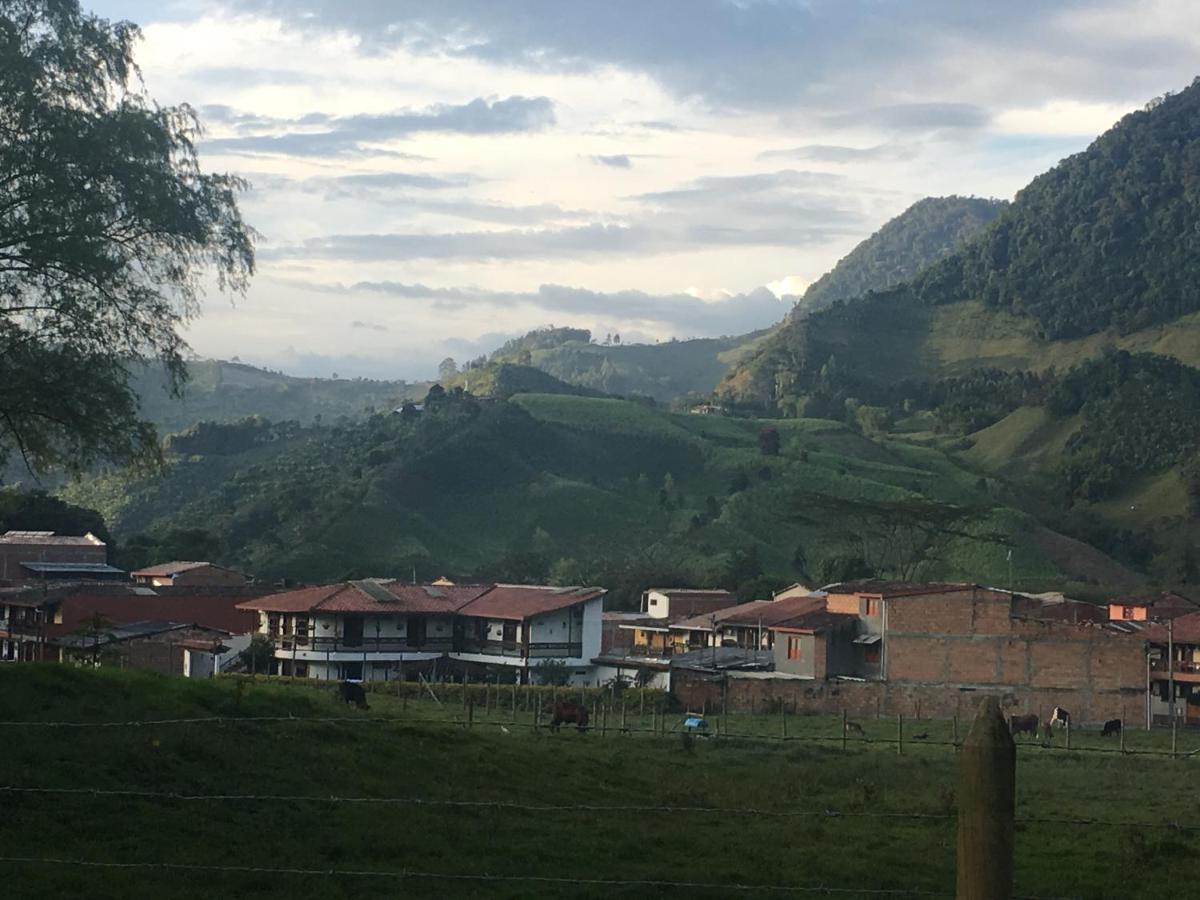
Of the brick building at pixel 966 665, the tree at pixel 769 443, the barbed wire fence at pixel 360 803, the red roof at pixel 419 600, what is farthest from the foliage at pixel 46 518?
the tree at pixel 769 443

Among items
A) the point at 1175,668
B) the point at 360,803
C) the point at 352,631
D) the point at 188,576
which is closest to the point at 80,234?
the point at 360,803

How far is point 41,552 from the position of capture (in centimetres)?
8281

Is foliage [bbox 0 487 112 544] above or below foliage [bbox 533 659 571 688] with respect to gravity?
above

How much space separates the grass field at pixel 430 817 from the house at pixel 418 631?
1272 inches

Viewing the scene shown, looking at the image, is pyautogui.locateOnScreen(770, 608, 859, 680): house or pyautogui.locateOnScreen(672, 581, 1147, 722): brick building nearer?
pyautogui.locateOnScreen(672, 581, 1147, 722): brick building

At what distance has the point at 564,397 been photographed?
583 feet

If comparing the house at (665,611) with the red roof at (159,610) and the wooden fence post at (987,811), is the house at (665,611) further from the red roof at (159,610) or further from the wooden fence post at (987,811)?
the wooden fence post at (987,811)

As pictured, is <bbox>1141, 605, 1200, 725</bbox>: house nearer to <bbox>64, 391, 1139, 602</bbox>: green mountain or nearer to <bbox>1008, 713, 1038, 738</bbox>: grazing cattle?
<bbox>1008, 713, 1038, 738</bbox>: grazing cattle

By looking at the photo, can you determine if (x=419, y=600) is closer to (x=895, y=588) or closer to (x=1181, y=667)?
(x=895, y=588)

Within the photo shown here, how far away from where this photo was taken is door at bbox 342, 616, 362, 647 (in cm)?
6297

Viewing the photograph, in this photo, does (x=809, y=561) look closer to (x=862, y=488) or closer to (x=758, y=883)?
(x=862, y=488)

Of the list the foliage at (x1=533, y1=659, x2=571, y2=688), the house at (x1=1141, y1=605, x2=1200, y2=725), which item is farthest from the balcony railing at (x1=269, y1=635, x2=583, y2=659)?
the house at (x1=1141, y1=605, x2=1200, y2=725)

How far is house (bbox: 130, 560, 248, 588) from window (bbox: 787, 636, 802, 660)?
29436mm

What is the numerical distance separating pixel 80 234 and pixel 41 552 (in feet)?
213
